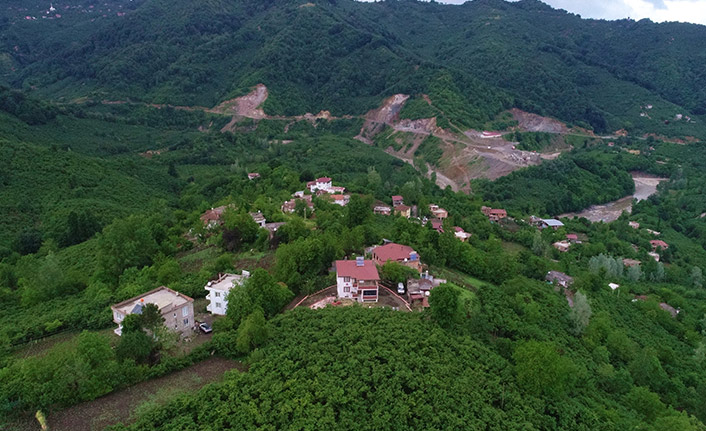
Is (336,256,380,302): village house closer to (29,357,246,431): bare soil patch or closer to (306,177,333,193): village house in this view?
(29,357,246,431): bare soil patch

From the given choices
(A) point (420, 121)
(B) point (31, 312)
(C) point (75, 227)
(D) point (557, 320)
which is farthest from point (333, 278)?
(A) point (420, 121)

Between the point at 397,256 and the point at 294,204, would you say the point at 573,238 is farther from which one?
the point at 397,256

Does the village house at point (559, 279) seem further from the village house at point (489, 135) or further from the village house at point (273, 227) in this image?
the village house at point (489, 135)

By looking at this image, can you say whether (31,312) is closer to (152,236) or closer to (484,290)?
(152,236)

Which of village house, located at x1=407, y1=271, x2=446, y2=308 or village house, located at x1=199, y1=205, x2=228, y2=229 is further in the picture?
village house, located at x1=199, y1=205, x2=228, y2=229

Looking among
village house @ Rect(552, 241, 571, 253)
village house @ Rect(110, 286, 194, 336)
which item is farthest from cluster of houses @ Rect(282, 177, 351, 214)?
village house @ Rect(552, 241, 571, 253)

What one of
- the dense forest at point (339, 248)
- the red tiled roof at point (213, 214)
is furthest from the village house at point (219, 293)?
the red tiled roof at point (213, 214)
